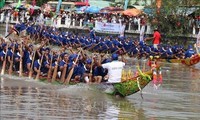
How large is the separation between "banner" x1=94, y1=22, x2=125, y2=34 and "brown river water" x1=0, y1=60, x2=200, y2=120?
20870 millimetres

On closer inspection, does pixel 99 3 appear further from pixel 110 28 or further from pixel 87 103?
pixel 87 103

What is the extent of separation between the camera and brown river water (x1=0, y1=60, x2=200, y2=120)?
45.2 feet

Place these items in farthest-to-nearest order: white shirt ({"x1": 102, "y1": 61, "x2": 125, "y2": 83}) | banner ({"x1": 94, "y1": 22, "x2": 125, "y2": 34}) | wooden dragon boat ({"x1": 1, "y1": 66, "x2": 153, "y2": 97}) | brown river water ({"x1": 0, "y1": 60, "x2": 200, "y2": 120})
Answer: banner ({"x1": 94, "y1": 22, "x2": 125, "y2": 34}) → white shirt ({"x1": 102, "y1": 61, "x2": 125, "y2": 83}) → wooden dragon boat ({"x1": 1, "y1": 66, "x2": 153, "y2": 97}) → brown river water ({"x1": 0, "y1": 60, "x2": 200, "y2": 120})

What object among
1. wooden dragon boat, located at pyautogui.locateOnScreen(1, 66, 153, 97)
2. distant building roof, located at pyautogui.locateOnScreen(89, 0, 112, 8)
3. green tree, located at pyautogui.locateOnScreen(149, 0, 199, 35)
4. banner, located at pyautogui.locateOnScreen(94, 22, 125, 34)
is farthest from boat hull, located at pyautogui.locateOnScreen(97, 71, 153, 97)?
distant building roof, located at pyautogui.locateOnScreen(89, 0, 112, 8)

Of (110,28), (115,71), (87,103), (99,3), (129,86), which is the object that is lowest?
(110,28)

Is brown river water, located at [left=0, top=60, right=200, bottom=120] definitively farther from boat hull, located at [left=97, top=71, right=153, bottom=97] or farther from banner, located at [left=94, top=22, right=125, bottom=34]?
banner, located at [left=94, top=22, right=125, bottom=34]

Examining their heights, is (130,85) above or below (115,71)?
below

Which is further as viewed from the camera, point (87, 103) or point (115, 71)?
point (115, 71)

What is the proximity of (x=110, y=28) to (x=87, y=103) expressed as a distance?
27402 mm

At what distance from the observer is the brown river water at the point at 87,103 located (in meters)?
13.8

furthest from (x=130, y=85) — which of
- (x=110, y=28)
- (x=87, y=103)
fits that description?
(x=110, y=28)

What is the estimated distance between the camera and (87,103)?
1595cm

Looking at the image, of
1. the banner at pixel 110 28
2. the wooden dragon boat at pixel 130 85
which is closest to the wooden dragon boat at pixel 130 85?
the wooden dragon boat at pixel 130 85

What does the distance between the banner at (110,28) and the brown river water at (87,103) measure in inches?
822
